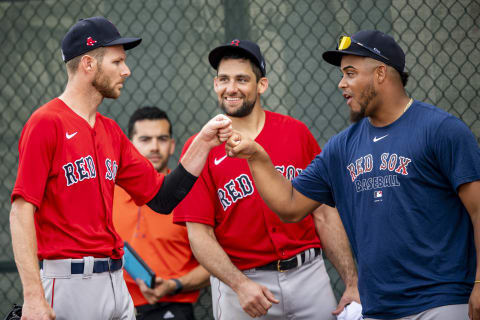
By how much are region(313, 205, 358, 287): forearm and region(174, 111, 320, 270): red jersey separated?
0.11 meters

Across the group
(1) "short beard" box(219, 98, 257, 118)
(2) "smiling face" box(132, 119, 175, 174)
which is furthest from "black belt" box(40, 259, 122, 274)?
(2) "smiling face" box(132, 119, 175, 174)

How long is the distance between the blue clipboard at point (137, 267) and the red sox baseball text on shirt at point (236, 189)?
24.1 inches

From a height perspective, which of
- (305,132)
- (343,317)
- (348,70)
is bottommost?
(343,317)

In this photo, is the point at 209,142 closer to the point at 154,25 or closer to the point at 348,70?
the point at 348,70

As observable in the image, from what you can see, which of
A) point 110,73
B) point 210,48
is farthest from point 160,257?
point 210,48

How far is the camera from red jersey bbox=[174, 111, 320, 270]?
11.4ft

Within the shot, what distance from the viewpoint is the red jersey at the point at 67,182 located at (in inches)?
105

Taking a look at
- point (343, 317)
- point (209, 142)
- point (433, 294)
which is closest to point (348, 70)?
point (209, 142)

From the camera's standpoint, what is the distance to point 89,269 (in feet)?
9.31

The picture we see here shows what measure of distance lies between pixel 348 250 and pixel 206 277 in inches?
41.3

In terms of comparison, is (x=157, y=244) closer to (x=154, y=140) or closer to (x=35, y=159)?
(x=154, y=140)

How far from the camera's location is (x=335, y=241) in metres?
3.65

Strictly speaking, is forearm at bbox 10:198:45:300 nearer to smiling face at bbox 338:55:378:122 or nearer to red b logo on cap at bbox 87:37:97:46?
red b logo on cap at bbox 87:37:97:46

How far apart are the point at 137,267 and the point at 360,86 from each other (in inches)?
69.4
